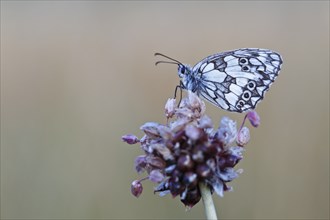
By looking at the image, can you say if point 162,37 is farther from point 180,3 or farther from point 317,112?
point 317,112

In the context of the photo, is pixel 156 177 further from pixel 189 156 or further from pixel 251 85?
pixel 251 85

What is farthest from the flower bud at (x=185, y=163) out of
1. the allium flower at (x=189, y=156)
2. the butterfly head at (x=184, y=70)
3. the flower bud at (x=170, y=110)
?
the butterfly head at (x=184, y=70)

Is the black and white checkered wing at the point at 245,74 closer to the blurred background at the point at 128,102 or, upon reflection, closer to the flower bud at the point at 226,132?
the flower bud at the point at 226,132

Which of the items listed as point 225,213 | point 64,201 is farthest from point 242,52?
point 64,201

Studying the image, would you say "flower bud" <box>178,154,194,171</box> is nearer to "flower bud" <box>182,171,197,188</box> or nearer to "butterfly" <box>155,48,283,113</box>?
"flower bud" <box>182,171,197,188</box>

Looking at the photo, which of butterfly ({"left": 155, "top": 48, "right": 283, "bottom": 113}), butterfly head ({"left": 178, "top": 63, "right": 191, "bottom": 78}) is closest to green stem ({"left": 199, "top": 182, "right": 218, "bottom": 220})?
butterfly ({"left": 155, "top": 48, "right": 283, "bottom": 113})

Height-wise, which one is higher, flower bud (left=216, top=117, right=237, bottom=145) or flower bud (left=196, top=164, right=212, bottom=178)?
flower bud (left=216, top=117, right=237, bottom=145)

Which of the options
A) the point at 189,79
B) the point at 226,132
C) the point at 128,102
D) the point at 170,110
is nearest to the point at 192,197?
the point at 226,132
